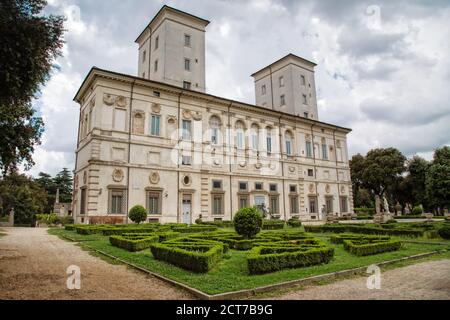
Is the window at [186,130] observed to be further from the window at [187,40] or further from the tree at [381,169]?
the tree at [381,169]

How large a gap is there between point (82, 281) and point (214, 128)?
88.9ft

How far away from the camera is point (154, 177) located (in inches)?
1107

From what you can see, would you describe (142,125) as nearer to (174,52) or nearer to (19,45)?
(174,52)

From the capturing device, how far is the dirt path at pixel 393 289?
6.17 meters

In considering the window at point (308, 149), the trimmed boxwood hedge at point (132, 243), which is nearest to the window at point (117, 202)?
the trimmed boxwood hedge at point (132, 243)

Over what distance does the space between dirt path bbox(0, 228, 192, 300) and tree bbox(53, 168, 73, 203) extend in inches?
2412

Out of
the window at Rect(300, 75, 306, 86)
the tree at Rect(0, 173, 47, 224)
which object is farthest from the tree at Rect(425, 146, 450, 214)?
the tree at Rect(0, 173, 47, 224)

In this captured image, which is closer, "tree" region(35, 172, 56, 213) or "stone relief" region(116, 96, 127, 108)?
"stone relief" region(116, 96, 127, 108)

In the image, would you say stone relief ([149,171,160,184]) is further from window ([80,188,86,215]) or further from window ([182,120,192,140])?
window ([80,188,86,215])

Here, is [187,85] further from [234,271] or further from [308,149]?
[234,271]

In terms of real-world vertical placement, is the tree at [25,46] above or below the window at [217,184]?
above

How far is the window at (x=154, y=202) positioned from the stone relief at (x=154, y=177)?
1.03m

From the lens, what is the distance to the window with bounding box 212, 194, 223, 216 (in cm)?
3172
